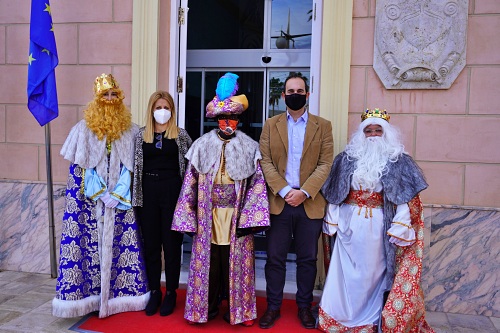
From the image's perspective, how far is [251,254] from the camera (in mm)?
3211

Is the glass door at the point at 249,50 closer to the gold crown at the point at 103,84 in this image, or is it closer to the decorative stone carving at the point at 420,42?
the decorative stone carving at the point at 420,42

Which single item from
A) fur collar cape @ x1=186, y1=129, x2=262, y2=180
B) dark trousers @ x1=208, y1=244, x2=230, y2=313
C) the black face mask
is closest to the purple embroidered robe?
fur collar cape @ x1=186, y1=129, x2=262, y2=180

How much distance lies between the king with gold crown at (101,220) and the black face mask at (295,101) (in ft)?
4.01

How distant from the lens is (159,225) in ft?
11.1

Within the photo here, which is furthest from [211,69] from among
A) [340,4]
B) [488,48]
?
[488,48]

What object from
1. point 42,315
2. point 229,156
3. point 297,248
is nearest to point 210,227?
point 229,156

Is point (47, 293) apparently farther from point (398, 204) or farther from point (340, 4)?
point (340, 4)

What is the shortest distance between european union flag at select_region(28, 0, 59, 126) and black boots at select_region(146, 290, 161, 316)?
1.90 m

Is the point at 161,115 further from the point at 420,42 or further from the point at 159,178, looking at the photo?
the point at 420,42

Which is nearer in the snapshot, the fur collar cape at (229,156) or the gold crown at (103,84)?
the fur collar cape at (229,156)

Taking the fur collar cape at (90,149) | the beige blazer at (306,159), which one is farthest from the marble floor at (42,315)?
the fur collar cape at (90,149)

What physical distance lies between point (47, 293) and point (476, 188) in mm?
3835

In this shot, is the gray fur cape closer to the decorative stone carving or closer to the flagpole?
the decorative stone carving

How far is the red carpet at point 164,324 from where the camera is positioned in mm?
3172
